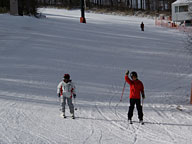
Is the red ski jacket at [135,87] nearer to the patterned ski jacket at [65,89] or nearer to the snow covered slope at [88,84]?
the snow covered slope at [88,84]

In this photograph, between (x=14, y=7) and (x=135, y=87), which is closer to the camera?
(x=135, y=87)

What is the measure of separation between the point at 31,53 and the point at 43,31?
7.59 metres

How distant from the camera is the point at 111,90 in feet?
44.6

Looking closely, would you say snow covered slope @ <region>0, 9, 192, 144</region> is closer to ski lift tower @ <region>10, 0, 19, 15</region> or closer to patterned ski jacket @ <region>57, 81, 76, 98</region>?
patterned ski jacket @ <region>57, 81, 76, 98</region>

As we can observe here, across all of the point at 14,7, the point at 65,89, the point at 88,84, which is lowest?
the point at 88,84

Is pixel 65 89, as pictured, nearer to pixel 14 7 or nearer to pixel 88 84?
pixel 88 84

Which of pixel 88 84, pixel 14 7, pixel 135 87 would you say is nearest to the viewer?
pixel 135 87

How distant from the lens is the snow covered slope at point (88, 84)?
785 centimetres

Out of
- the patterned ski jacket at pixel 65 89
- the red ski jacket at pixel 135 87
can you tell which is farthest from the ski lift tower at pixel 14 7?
the red ski jacket at pixel 135 87

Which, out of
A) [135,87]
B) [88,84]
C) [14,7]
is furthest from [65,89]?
[14,7]

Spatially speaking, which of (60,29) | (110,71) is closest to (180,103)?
(110,71)

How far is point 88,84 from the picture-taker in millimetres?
14227

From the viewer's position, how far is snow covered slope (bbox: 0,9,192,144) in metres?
7.85

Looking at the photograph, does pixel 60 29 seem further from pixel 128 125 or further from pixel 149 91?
pixel 128 125
